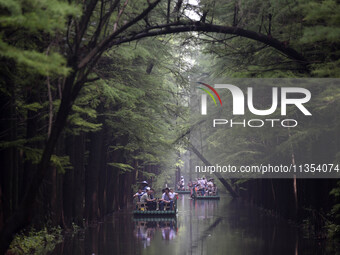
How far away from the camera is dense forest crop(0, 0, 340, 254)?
12.7 meters

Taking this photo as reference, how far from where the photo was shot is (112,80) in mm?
24609

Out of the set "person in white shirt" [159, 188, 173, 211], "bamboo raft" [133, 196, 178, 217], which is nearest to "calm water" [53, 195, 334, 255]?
"bamboo raft" [133, 196, 178, 217]

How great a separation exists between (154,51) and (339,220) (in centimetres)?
1183

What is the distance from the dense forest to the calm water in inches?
46.4

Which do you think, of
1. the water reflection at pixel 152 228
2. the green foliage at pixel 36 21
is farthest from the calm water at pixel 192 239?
the green foliage at pixel 36 21

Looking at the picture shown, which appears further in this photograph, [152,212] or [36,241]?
[152,212]

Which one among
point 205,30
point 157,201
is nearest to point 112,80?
point 205,30

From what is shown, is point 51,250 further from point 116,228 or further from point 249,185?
point 249,185

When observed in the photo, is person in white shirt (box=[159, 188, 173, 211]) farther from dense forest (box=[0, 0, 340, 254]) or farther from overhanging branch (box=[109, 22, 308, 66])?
overhanging branch (box=[109, 22, 308, 66])

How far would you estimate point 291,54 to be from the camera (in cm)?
1678

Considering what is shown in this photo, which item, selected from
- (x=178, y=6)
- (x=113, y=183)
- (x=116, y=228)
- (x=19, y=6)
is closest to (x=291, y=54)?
(x=178, y=6)

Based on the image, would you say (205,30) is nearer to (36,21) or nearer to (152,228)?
(36,21)

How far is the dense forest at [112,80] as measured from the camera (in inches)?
499

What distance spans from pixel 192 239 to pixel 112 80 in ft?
22.1
